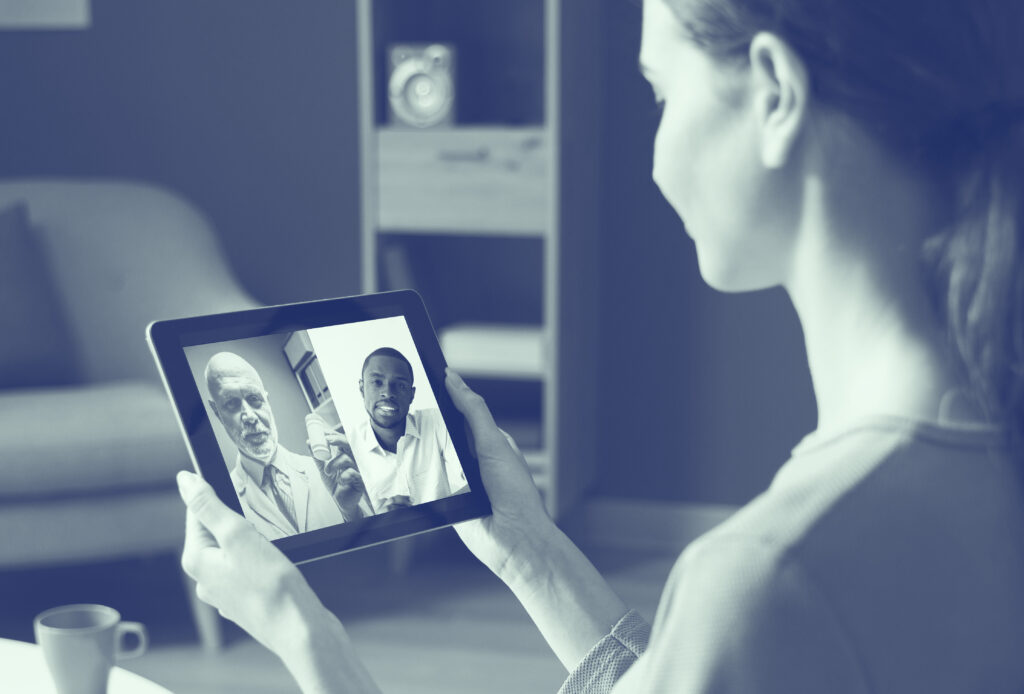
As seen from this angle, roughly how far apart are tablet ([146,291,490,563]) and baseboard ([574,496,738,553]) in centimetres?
204

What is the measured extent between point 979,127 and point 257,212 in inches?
113

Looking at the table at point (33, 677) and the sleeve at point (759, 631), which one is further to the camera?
the table at point (33, 677)

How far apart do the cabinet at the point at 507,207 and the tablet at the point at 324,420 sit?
1.61m

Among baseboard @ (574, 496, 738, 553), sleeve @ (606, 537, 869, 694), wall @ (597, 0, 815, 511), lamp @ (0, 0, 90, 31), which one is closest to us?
sleeve @ (606, 537, 869, 694)

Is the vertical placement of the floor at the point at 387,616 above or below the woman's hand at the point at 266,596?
below

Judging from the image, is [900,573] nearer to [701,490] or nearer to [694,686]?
[694,686]

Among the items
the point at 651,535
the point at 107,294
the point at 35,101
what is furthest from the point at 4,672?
the point at 35,101

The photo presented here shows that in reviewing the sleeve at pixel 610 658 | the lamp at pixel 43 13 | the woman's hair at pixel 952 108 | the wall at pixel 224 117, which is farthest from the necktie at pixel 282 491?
the lamp at pixel 43 13

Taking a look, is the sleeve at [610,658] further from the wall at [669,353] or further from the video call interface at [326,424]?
the wall at [669,353]

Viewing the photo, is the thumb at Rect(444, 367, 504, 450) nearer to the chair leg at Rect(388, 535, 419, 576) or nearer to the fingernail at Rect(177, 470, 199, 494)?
the fingernail at Rect(177, 470, 199, 494)

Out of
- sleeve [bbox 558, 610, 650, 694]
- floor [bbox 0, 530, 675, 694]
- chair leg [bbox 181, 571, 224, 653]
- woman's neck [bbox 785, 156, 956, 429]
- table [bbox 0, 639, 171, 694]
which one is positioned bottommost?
floor [bbox 0, 530, 675, 694]

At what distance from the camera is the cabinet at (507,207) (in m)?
2.74

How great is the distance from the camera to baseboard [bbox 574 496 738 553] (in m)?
3.12

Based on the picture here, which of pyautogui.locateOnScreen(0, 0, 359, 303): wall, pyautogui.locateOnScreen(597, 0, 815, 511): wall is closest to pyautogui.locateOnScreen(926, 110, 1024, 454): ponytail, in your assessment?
pyautogui.locateOnScreen(597, 0, 815, 511): wall
